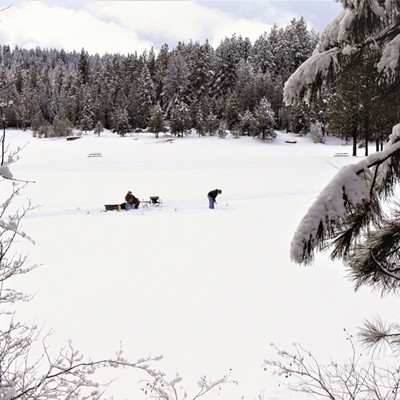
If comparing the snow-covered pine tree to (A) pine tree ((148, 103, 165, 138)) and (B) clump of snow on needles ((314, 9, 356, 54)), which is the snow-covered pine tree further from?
(A) pine tree ((148, 103, 165, 138))

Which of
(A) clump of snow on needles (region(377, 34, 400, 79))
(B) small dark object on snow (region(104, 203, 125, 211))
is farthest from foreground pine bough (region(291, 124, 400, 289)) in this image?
(B) small dark object on snow (region(104, 203, 125, 211))

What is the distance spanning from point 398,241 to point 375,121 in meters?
1.13

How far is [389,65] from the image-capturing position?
277cm

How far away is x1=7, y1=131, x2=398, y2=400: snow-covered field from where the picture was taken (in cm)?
645

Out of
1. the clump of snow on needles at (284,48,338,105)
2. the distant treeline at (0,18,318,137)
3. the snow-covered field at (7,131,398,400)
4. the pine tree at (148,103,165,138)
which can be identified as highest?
the distant treeline at (0,18,318,137)

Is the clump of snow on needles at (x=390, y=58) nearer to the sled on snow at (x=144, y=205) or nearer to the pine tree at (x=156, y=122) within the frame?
the sled on snow at (x=144, y=205)

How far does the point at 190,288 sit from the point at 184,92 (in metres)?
71.7

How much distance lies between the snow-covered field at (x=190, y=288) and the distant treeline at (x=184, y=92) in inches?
1668

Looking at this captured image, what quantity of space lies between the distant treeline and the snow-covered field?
4237 centimetres

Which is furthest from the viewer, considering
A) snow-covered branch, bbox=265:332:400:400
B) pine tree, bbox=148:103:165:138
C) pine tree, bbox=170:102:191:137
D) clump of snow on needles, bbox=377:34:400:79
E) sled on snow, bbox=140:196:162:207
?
pine tree, bbox=148:103:165:138

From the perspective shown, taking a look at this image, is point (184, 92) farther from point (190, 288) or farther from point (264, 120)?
point (190, 288)

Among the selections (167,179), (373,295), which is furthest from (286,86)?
(167,179)

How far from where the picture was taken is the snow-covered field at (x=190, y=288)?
6.45m

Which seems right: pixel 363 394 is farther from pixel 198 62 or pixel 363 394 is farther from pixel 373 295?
pixel 198 62
